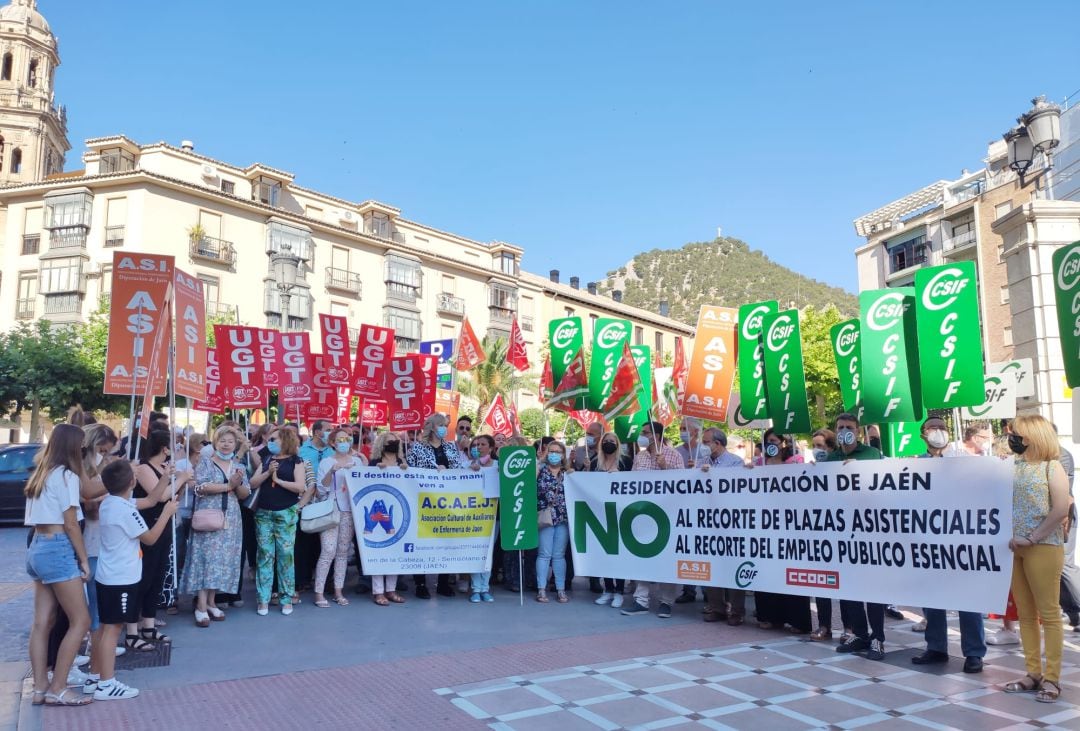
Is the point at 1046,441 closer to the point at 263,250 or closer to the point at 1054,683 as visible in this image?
the point at 1054,683

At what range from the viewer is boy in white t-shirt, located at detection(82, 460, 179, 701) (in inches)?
203

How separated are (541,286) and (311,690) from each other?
1926 inches

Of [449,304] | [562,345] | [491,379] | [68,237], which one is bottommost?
[562,345]

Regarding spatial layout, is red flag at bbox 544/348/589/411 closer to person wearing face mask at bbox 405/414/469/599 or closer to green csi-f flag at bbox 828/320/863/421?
person wearing face mask at bbox 405/414/469/599

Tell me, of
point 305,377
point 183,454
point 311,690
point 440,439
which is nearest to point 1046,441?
point 311,690

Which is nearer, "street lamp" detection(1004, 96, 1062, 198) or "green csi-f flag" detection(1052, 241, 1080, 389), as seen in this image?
"green csi-f flag" detection(1052, 241, 1080, 389)

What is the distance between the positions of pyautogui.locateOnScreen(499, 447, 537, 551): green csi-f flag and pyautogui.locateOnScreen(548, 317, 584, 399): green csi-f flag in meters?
2.86

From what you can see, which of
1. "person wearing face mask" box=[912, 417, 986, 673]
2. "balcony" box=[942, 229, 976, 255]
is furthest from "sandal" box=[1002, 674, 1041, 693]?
"balcony" box=[942, 229, 976, 255]

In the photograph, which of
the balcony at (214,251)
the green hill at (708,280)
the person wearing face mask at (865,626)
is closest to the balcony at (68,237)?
the balcony at (214,251)

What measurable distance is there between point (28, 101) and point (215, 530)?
57.6 m

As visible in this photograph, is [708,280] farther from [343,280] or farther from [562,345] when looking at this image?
[562,345]

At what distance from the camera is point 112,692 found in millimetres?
5156

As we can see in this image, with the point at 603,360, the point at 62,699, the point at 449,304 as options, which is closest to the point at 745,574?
the point at 603,360

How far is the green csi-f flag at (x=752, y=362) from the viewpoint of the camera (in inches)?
346
